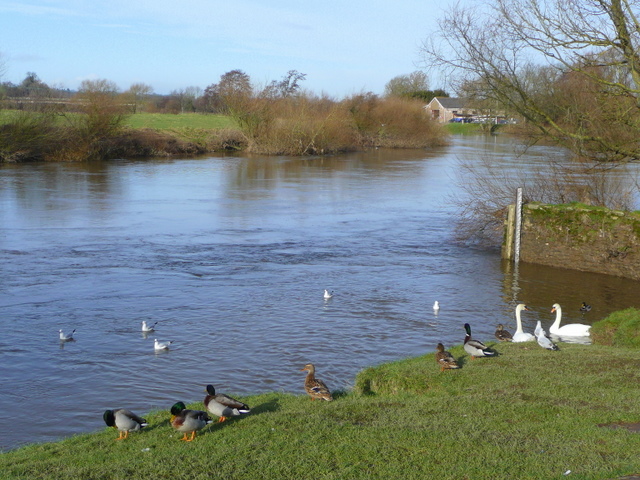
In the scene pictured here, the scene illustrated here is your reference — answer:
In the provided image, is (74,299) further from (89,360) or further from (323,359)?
(323,359)

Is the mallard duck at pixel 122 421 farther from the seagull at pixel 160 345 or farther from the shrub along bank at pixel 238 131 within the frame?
the shrub along bank at pixel 238 131

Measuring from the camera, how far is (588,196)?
85.7 ft

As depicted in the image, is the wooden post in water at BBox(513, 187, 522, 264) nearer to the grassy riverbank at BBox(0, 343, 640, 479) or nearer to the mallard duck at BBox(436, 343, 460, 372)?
the grassy riverbank at BBox(0, 343, 640, 479)

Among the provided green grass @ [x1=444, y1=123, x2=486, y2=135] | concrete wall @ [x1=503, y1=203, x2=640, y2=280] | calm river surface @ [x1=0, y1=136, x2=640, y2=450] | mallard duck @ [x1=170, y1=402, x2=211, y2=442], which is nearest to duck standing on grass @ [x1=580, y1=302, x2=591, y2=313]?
calm river surface @ [x1=0, y1=136, x2=640, y2=450]

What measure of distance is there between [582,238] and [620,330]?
8729mm

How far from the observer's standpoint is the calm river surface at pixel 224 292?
13.9 meters

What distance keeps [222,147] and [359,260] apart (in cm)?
5039

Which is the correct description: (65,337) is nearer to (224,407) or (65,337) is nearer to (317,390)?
(317,390)

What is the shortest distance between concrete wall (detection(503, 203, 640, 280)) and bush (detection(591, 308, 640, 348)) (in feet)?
22.4

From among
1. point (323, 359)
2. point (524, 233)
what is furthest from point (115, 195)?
→ point (323, 359)

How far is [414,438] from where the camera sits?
799 centimetres

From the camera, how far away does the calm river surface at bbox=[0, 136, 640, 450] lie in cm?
1388

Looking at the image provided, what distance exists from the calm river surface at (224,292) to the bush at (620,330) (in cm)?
234

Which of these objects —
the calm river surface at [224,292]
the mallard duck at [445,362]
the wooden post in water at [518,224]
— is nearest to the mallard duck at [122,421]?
the calm river surface at [224,292]
